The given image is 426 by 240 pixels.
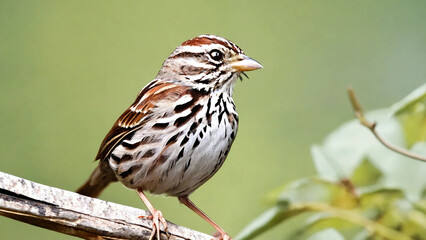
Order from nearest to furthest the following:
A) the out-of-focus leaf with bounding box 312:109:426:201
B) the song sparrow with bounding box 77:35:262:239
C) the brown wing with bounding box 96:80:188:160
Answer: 1. the out-of-focus leaf with bounding box 312:109:426:201
2. the song sparrow with bounding box 77:35:262:239
3. the brown wing with bounding box 96:80:188:160

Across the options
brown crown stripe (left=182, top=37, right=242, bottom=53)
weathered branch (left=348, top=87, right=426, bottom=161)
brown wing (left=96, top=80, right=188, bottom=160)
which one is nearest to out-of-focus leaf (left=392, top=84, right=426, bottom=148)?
weathered branch (left=348, top=87, right=426, bottom=161)

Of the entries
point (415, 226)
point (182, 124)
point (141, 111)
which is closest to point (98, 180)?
point (141, 111)

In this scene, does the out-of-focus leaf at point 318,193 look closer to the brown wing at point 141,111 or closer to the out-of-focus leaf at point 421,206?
the out-of-focus leaf at point 421,206

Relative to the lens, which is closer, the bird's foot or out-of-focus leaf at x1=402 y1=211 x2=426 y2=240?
out-of-focus leaf at x1=402 y1=211 x2=426 y2=240

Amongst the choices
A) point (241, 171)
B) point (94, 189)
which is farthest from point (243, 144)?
point (94, 189)

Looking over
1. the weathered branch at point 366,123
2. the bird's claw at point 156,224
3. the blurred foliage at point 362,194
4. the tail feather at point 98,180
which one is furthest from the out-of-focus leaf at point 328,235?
the tail feather at point 98,180

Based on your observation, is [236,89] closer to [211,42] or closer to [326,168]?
[211,42]

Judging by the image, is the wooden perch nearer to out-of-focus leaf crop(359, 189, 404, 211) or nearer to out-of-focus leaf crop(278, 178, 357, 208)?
out-of-focus leaf crop(278, 178, 357, 208)

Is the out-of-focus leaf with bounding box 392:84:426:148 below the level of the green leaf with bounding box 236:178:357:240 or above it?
above

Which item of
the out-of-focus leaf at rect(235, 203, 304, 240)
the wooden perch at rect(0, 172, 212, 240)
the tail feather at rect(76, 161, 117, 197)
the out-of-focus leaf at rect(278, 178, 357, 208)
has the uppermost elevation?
the out-of-focus leaf at rect(278, 178, 357, 208)
